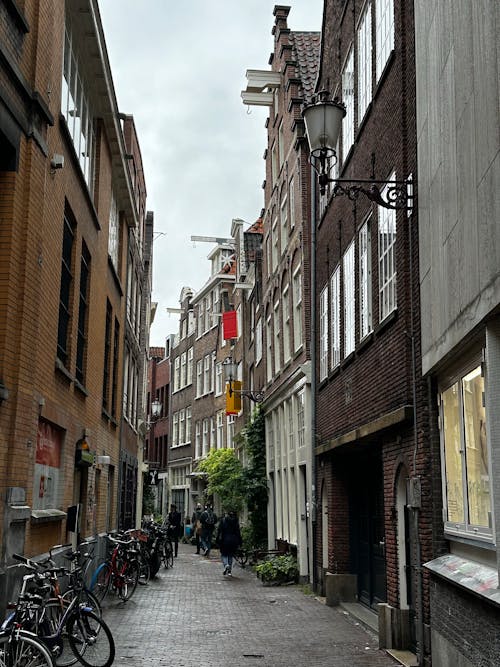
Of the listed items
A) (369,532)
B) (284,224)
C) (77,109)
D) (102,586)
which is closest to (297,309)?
(284,224)

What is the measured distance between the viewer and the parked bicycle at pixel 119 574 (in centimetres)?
1623

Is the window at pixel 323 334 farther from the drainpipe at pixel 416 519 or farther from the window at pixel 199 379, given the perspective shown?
the window at pixel 199 379

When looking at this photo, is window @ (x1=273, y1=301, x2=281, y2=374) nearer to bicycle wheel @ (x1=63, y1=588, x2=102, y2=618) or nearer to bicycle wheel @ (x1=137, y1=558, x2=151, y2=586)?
bicycle wheel @ (x1=137, y1=558, x2=151, y2=586)

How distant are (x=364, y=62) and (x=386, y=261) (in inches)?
160

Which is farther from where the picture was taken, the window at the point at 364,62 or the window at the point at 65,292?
the window at the point at 364,62

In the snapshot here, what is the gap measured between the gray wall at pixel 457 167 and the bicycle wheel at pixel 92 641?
4.68m

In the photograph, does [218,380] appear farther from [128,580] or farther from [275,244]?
[128,580]

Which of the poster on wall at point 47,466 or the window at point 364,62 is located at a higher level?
the window at point 364,62

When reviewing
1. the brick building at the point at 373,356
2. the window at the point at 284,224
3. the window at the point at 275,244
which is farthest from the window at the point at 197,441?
the brick building at the point at 373,356

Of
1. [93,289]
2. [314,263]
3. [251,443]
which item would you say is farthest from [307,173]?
[251,443]

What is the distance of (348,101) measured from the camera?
1595 centimetres

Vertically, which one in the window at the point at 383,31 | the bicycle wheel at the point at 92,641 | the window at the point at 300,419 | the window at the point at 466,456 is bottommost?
the bicycle wheel at the point at 92,641

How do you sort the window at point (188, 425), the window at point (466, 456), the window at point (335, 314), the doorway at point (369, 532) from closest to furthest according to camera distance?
the window at point (466, 456)
the doorway at point (369, 532)
the window at point (335, 314)
the window at point (188, 425)

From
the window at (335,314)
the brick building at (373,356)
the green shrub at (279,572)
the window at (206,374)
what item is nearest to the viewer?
the brick building at (373,356)
